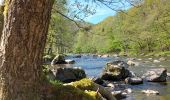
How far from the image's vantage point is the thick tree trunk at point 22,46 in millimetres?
5113

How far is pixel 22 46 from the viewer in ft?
17.1

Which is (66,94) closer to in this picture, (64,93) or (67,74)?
(64,93)

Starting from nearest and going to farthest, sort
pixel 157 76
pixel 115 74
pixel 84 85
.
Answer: pixel 84 85
pixel 157 76
pixel 115 74

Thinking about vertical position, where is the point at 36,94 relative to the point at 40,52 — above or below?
below

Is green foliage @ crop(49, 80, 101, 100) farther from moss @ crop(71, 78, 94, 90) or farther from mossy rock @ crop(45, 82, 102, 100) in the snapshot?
moss @ crop(71, 78, 94, 90)

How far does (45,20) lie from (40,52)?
508 millimetres

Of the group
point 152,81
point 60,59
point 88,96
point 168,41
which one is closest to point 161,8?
point 168,41

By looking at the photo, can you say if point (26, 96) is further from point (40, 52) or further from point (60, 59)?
point (60, 59)

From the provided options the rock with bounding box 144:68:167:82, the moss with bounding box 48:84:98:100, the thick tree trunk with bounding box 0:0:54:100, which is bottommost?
the rock with bounding box 144:68:167:82

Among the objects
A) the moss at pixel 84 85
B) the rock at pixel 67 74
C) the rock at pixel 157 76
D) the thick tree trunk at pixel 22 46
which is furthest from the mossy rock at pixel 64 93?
the rock at pixel 157 76

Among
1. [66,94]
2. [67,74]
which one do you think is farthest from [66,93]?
[67,74]

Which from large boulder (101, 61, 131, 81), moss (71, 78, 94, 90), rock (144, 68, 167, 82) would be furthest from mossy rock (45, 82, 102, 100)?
large boulder (101, 61, 131, 81)

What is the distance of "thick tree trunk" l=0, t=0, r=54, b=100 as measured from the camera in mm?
5113

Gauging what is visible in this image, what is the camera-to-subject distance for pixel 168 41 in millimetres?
81250
